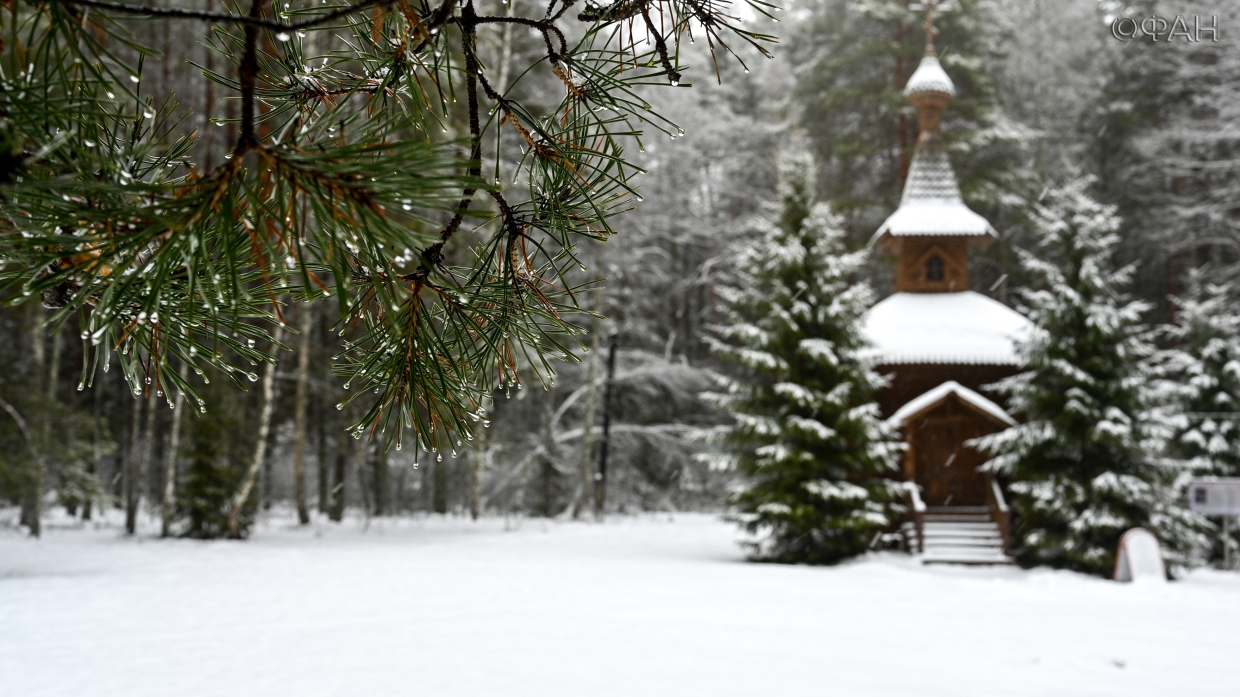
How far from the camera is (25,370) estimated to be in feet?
43.1

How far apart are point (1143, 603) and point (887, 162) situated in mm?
16476

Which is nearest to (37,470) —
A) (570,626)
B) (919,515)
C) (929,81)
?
(570,626)

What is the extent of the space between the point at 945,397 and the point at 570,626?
30.2 ft

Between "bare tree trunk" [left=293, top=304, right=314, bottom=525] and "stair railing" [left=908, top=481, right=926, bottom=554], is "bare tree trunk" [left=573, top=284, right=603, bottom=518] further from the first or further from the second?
"stair railing" [left=908, top=481, right=926, bottom=554]

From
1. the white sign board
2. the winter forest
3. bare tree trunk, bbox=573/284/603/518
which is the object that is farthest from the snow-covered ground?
bare tree trunk, bbox=573/284/603/518

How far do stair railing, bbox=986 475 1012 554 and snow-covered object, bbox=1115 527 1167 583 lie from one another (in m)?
2.37

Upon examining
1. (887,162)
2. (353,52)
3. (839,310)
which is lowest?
(353,52)

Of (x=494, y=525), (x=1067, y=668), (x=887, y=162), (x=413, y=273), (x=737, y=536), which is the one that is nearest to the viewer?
(x=413, y=273)

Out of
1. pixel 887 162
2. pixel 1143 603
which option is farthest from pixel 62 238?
pixel 887 162

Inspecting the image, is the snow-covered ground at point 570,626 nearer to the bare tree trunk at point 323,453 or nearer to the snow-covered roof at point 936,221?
the bare tree trunk at point 323,453

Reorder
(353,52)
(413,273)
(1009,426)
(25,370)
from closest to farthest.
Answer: (413,273) < (353,52) < (25,370) < (1009,426)

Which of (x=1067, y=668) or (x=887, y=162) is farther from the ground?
(x=887, y=162)

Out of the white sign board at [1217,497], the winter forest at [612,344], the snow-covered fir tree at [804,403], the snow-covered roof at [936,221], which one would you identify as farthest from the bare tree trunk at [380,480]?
the white sign board at [1217,497]

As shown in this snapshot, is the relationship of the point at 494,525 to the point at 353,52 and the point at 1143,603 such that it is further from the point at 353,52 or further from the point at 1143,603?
the point at 353,52
